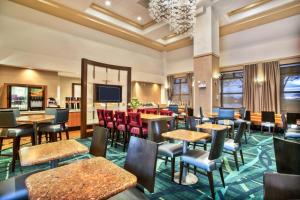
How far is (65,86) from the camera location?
7.96 meters

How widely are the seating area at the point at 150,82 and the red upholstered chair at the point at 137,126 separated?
0.09ft

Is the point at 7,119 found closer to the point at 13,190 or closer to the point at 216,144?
the point at 13,190

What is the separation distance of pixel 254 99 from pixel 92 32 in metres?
7.91

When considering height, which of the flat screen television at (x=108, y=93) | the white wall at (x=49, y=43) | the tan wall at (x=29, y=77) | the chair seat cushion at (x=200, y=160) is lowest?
the chair seat cushion at (x=200, y=160)

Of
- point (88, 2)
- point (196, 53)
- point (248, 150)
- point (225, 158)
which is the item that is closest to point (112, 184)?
point (225, 158)

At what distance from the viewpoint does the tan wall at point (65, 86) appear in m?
7.75

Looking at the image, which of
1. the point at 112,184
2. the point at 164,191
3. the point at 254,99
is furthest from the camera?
the point at 254,99

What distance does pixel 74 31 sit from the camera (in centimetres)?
701

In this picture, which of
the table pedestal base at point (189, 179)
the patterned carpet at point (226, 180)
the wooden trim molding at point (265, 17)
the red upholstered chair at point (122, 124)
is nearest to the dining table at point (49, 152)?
the patterned carpet at point (226, 180)

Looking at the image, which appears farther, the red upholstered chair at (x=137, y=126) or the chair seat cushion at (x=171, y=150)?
the red upholstered chair at (x=137, y=126)

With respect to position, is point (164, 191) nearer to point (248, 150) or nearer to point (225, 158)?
point (225, 158)

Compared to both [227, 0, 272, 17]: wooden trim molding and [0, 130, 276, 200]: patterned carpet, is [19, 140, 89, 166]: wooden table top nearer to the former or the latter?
[0, 130, 276, 200]: patterned carpet

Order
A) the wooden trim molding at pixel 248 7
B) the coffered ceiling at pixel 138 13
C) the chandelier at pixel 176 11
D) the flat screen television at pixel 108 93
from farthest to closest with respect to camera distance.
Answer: the flat screen television at pixel 108 93
the wooden trim molding at pixel 248 7
the coffered ceiling at pixel 138 13
the chandelier at pixel 176 11

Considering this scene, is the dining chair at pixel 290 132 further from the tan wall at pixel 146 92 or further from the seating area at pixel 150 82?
the tan wall at pixel 146 92
